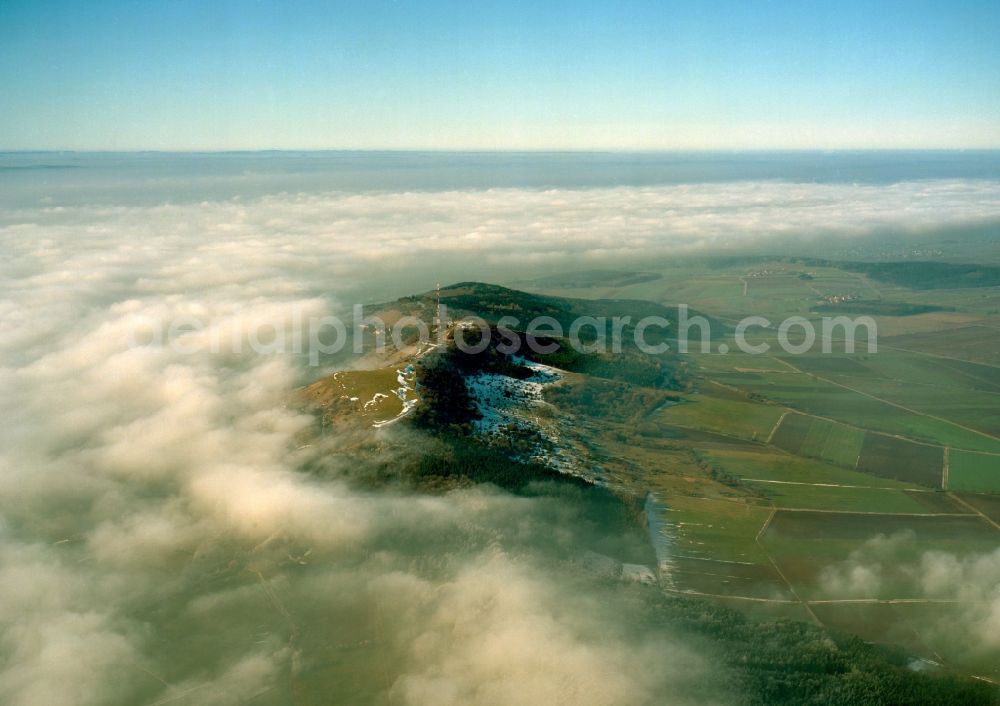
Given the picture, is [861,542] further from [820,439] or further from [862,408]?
[862,408]

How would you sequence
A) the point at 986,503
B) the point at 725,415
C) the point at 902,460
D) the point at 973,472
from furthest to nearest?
the point at 725,415
the point at 902,460
the point at 973,472
the point at 986,503

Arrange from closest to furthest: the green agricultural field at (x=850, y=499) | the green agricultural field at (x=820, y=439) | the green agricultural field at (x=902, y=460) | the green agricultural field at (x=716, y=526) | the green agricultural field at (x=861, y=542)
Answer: the green agricultural field at (x=861, y=542) < the green agricultural field at (x=716, y=526) < the green agricultural field at (x=850, y=499) < the green agricultural field at (x=902, y=460) < the green agricultural field at (x=820, y=439)

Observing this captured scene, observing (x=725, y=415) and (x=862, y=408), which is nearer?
(x=725, y=415)

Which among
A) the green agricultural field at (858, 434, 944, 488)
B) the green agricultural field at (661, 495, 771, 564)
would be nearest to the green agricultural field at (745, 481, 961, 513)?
the green agricultural field at (661, 495, 771, 564)

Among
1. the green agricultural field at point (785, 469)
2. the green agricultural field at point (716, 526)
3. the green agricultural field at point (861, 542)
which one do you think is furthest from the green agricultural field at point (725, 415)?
the green agricultural field at point (861, 542)

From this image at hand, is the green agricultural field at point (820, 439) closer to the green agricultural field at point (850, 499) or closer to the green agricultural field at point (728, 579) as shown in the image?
the green agricultural field at point (850, 499)

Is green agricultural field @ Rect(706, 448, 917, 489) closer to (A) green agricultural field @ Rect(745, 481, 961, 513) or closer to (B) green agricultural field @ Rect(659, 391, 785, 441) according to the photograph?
(A) green agricultural field @ Rect(745, 481, 961, 513)

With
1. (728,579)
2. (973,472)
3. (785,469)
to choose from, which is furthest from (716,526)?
(973,472)

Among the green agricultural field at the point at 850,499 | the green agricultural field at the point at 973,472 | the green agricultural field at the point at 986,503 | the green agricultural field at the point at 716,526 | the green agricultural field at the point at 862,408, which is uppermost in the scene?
the green agricultural field at the point at 862,408
